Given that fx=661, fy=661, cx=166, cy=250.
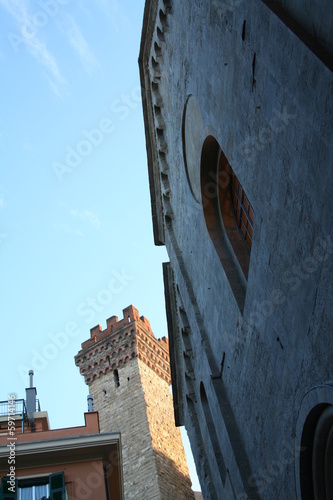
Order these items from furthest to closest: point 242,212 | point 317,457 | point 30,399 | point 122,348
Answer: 1. point 122,348
2. point 30,399
3. point 242,212
4. point 317,457

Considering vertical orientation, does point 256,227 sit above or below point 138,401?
below

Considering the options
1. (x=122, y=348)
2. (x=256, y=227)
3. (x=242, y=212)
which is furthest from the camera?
(x=122, y=348)

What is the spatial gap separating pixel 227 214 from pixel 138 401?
24.0 m

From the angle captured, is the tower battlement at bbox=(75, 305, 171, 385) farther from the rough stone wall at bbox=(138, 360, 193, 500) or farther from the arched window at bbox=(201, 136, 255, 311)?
the arched window at bbox=(201, 136, 255, 311)

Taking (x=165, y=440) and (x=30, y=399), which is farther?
(x=165, y=440)

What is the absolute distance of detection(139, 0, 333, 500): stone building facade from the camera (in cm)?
656

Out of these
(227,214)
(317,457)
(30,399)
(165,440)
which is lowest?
(317,457)

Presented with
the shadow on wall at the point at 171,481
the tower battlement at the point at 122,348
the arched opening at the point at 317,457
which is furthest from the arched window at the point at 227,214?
the tower battlement at the point at 122,348

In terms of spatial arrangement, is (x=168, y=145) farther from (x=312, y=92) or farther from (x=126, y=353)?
(x=126, y=353)

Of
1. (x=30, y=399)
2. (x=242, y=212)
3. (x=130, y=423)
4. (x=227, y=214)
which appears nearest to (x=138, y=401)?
(x=130, y=423)

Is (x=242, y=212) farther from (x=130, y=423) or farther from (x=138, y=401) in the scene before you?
(x=138, y=401)

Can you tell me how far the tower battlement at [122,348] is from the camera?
3775 centimetres

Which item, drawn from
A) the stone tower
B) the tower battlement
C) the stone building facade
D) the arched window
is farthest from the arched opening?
the tower battlement

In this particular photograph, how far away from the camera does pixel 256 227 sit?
8695 mm
